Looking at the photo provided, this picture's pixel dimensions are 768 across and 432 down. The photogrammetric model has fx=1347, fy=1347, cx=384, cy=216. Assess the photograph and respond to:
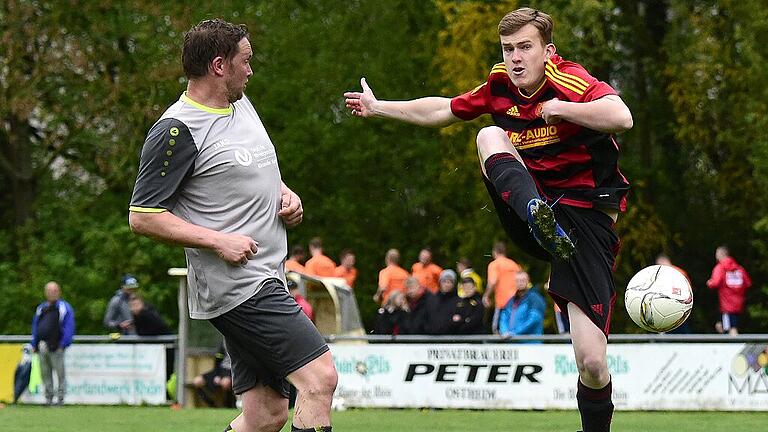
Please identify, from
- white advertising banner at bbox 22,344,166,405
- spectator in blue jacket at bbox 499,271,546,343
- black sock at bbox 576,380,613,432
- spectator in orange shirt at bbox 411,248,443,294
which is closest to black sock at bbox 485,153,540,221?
black sock at bbox 576,380,613,432

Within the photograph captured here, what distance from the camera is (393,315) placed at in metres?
19.0

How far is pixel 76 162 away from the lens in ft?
101

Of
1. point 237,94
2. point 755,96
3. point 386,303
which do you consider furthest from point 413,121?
point 755,96

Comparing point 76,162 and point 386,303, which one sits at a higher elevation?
point 76,162

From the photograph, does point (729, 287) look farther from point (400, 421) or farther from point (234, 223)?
point (234, 223)

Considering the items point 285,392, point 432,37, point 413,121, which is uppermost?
point 432,37

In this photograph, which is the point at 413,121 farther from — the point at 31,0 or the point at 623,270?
the point at 31,0

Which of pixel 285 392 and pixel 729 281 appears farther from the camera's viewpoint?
pixel 729 281

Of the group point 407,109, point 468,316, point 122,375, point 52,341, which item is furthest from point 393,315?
point 407,109

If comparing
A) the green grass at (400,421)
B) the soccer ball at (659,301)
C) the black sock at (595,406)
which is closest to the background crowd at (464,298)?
the green grass at (400,421)

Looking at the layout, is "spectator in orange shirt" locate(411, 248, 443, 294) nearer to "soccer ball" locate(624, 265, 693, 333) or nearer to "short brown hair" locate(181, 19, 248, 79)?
"soccer ball" locate(624, 265, 693, 333)

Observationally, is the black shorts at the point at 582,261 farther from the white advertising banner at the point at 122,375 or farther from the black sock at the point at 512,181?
the white advertising banner at the point at 122,375

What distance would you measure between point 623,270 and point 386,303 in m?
8.92

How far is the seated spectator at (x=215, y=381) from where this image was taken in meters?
17.8
